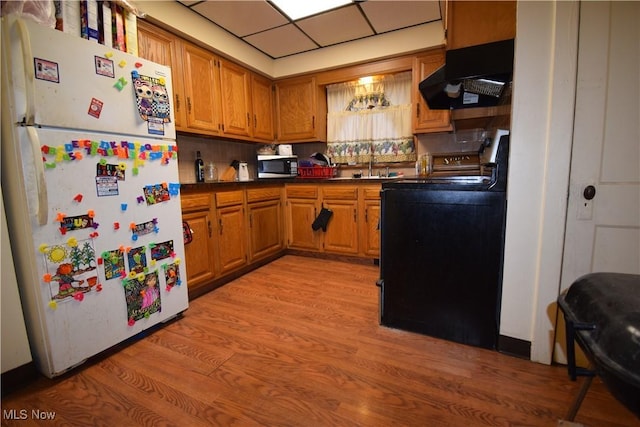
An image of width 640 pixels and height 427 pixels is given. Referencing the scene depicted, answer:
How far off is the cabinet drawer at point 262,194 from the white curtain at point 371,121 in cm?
90

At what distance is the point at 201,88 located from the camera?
261 centimetres

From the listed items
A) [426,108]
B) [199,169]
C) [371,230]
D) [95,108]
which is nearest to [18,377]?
[95,108]

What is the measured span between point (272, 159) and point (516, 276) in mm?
2635

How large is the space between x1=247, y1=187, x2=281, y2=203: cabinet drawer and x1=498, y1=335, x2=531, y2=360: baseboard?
2255mm

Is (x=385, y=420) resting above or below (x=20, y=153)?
below

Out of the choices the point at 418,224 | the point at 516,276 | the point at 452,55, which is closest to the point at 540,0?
the point at 452,55

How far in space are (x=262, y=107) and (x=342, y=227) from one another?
1.70 meters

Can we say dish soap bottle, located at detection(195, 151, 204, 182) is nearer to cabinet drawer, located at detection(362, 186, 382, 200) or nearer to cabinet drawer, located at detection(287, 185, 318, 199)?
cabinet drawer, located at detection(287, 185, 318, 199)

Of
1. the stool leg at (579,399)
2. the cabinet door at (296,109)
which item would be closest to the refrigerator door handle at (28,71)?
the stool leg at (579,399)

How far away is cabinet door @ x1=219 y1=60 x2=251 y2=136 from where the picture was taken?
2855 mm

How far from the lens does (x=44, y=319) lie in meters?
1.29

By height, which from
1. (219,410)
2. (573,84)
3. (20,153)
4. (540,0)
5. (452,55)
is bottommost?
(219,410)

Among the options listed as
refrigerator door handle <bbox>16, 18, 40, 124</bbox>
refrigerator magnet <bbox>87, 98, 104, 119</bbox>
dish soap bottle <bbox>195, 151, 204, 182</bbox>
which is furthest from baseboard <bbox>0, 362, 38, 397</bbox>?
dish soap bottle <bbox>195, 151, 204, 182</bbox>

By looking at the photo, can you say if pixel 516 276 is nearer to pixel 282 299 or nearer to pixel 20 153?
pixel 282 299
